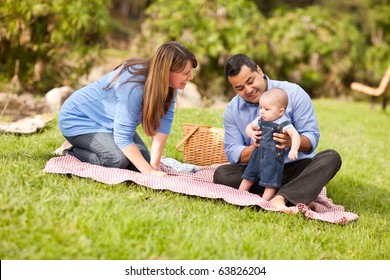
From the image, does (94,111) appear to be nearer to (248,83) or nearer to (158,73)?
(158,73)

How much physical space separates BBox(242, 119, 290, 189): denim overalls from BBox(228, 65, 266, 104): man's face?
28 centimetres

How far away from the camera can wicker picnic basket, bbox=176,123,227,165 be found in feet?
19.7

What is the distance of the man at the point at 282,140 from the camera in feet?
14.7

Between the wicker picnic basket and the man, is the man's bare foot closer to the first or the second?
the man

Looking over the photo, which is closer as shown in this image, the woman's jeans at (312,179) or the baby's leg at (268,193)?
the woman's jeans at (312,179)

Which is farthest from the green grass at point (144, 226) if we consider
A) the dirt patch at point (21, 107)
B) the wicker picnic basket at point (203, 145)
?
the dirt patch at point (21, 107)

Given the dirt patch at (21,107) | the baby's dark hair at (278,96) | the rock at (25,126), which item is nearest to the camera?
the baby's dark hair at (278,96)

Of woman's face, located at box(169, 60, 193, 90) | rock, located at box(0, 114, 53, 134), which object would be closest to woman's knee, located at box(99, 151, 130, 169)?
woman's face, located at box(169, 60, 193, 90)

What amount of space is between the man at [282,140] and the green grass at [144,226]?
0.98 feet

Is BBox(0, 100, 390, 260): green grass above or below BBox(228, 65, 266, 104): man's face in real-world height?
below

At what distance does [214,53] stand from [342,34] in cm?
769

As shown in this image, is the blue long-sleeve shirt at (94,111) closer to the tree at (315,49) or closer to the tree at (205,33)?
the tree at (205,33)

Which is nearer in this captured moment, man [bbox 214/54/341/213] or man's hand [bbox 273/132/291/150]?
man's hand [bbox 273/132/291/150]

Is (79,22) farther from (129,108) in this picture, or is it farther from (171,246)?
(171,246)
